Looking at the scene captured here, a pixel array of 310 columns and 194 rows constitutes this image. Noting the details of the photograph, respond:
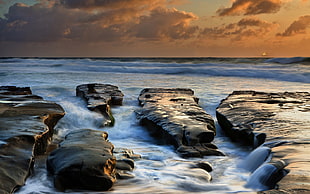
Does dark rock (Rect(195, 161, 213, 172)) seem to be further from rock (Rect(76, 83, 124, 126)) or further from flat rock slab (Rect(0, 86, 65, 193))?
rock (Rect(76, 83, 124, 126))

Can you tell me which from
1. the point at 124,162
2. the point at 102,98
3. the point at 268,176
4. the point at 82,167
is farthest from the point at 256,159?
the point at 102,98

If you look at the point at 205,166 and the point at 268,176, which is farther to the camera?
the point at 205,166

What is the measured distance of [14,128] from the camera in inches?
135

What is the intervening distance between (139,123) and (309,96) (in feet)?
12.4

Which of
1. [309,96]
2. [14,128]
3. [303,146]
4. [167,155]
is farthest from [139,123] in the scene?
[309,96]

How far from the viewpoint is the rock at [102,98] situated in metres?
5.66

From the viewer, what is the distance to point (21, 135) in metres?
3.19

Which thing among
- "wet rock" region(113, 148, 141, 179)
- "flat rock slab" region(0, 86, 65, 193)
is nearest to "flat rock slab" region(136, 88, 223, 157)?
"wet rock" region(113, 148, 141, 179)

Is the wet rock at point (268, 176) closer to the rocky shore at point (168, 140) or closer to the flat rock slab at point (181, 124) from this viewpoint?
the rocky shore at point (168, 140)

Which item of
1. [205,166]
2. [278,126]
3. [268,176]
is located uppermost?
[278,126]

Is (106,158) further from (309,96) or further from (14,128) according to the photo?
(309,96)

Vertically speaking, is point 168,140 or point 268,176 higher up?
point 268,176

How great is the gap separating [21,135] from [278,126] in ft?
10.1

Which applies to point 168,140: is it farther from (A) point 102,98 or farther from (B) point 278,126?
(A) point 102,98
